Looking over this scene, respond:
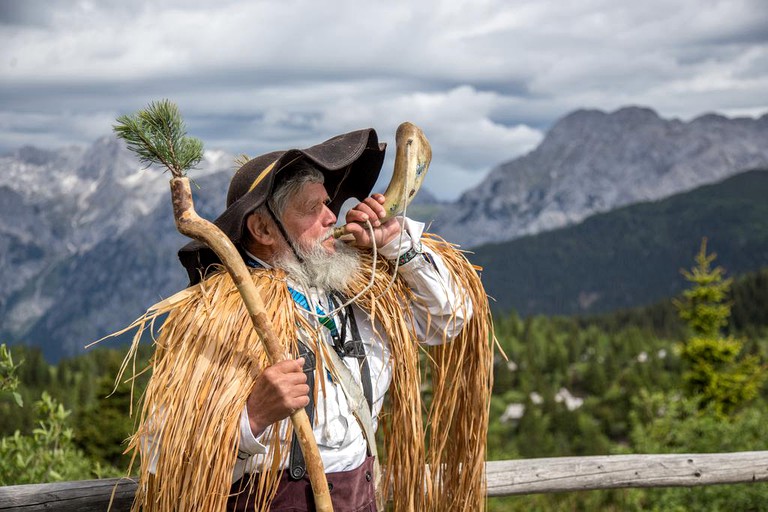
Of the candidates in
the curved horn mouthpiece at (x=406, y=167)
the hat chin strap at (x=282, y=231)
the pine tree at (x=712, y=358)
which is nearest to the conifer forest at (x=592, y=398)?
the pine tree at (x=712, y=358)

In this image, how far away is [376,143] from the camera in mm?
2816

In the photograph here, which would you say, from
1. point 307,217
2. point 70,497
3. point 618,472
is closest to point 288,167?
point 307,217

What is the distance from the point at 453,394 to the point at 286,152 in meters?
1.07

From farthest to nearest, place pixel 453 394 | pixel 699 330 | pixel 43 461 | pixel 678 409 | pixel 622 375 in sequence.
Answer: pixel 622 375
pixel 699 330
pixel 678 409
pixel 43 461
pixel 453 394

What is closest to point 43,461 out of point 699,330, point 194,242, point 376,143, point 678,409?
point 194,242

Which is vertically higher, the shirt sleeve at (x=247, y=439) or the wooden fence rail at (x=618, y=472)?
the shirt sleeve at (x=247, y=439)

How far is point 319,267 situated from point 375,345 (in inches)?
13.1

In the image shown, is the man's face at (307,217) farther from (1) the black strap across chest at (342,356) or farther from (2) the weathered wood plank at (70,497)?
(2) the weathered wood plank at (70,497)

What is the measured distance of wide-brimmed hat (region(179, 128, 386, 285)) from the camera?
2.49 m

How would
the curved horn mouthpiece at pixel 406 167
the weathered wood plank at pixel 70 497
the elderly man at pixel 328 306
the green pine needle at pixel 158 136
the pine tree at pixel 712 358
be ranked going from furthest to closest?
the pine tree at pixel 712 358, the weathered wood plank at pixel 70 497, the curved horn mouthpiece at pixel 406 167, the elderly man at pixel 328 306, the green pine needle at pixel 158 136

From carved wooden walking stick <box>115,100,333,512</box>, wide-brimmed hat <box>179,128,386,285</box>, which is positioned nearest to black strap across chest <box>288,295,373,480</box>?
carved wooden walking stick <box>115,100,333,512</box>

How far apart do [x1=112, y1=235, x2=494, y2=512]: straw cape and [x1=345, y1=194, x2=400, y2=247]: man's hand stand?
0.50 feet

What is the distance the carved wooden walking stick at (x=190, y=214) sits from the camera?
2203mm

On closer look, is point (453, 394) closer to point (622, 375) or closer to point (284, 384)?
point (284, 384)
